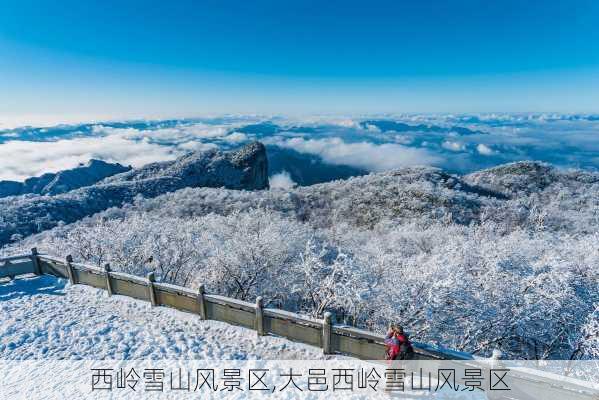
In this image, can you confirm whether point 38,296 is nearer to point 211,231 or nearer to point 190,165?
point 211,231

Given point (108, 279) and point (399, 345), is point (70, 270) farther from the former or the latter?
point (399, 345)

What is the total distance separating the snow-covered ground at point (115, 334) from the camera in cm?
1040

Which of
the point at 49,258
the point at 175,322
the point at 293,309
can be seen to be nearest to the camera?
the point at 175,322

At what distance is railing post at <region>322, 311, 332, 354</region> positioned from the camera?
988 centimetres

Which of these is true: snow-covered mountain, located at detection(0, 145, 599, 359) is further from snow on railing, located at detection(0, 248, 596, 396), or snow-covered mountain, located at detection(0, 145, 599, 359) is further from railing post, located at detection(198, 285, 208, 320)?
railing post, located at detection(198, 285, 208, 320)

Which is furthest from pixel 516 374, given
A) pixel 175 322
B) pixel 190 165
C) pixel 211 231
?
pixel 190 165

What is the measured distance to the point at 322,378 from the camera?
30.6ft

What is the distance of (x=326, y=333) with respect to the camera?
394 inches

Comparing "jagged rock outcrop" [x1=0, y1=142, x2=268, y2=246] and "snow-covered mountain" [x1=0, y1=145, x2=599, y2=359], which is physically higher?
"snow-covered mountain" [x1=0, y1=145, x2=599, y2=359]

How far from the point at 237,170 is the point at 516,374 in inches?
6801

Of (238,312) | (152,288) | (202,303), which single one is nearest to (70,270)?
(152,288)

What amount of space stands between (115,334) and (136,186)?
122340 millimetres

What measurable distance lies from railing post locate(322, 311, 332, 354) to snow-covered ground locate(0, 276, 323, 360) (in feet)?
0.97

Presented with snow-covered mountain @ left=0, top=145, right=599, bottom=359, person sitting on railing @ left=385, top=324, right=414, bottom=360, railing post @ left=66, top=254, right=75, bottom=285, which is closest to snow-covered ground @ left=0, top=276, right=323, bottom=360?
railing post @ left=66, top=254, right=75, bottom=285
